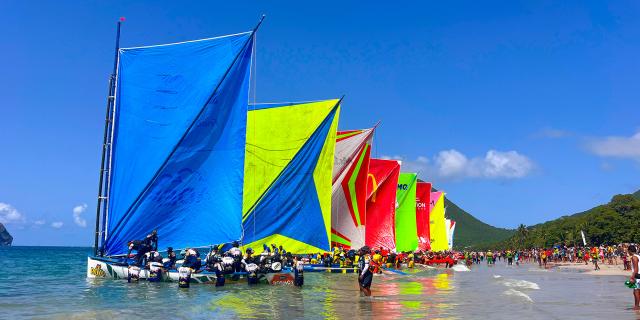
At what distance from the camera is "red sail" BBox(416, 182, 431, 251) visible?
7288cm

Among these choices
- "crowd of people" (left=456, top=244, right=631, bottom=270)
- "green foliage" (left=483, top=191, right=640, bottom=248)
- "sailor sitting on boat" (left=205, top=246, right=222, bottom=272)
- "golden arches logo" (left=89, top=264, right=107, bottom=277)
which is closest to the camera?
"golden arches logo" (left=89, top=264, right=107, bottom=277)

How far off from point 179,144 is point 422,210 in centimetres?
4995

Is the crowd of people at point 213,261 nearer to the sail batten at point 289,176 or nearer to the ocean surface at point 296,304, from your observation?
the ocean surface at point 296,304

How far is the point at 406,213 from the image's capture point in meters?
65.5

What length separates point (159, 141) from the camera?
89.7 ft

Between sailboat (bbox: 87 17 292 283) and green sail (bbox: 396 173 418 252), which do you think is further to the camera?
green sail (bbox: 396 173 418 252)

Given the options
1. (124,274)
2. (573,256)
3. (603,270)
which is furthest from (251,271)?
(573,256)

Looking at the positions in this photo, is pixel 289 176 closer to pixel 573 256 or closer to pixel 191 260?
pixel 191 260

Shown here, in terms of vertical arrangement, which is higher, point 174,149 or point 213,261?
point 174,149

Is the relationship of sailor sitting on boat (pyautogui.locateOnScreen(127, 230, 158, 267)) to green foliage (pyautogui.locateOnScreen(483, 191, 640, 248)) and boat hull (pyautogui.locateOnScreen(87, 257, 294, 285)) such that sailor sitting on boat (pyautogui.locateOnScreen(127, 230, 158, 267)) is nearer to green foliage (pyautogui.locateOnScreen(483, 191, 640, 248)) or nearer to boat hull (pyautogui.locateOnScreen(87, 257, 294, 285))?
boat hull (pyautogui.locateOnScreen(87, 257, 294, 285))

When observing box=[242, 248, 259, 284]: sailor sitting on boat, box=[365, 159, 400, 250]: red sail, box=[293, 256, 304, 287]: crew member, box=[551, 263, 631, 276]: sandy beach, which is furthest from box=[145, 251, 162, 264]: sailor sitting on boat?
box=[551, 263, 631, 276]: sandy beach

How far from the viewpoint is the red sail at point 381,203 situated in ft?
173

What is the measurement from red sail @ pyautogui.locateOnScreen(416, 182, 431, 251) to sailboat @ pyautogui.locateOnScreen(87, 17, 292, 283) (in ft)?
155

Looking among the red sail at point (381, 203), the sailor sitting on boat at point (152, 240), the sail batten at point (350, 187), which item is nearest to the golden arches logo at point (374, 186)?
the red sail at point (381, 203)
